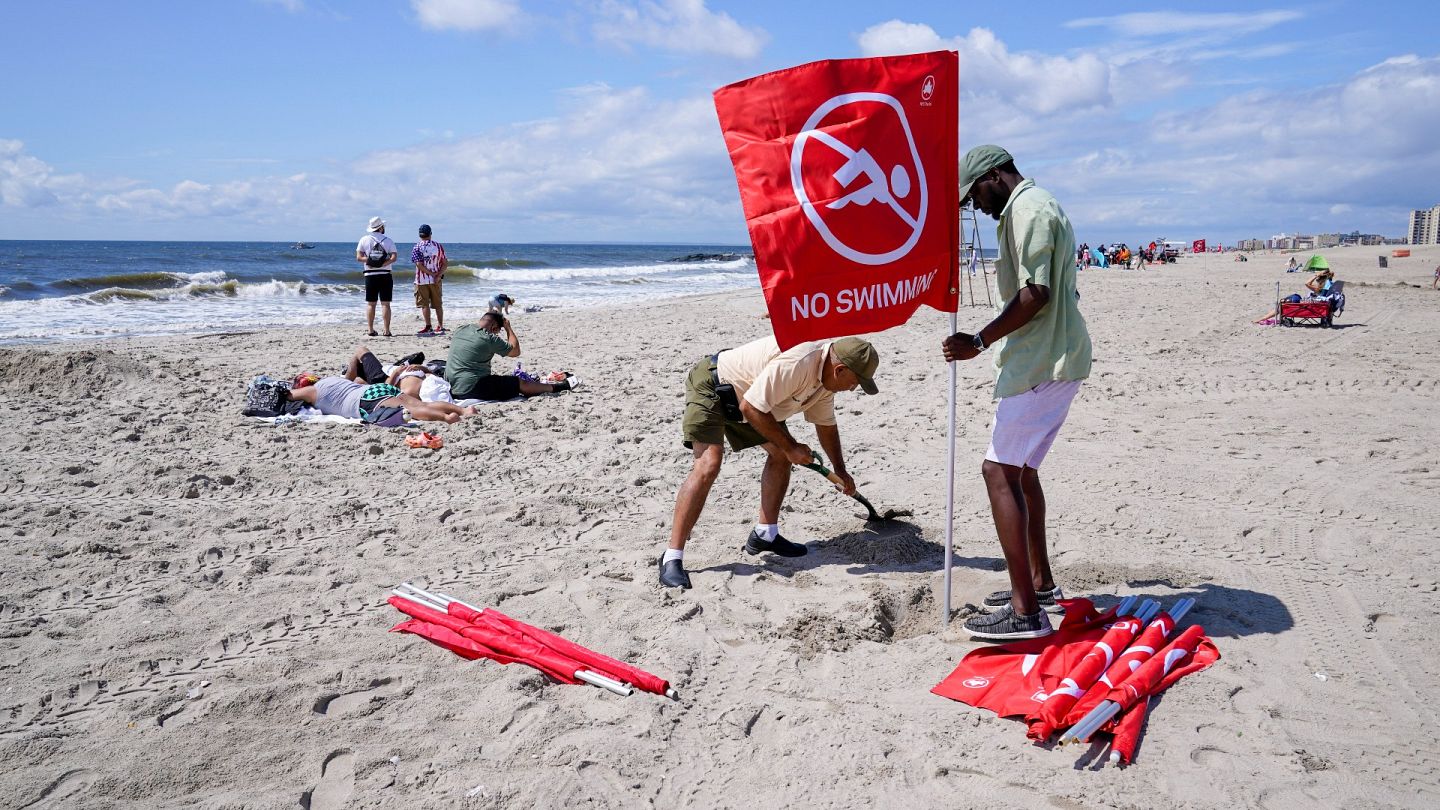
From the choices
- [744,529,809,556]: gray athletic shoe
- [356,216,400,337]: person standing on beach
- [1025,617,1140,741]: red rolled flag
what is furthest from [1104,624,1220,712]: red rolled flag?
[356,216,400,337]: person standing on beach

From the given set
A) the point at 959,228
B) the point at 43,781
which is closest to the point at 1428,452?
the point at 959,228

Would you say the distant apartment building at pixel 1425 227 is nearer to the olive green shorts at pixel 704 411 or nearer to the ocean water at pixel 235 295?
the ocean water at pixel 235 295

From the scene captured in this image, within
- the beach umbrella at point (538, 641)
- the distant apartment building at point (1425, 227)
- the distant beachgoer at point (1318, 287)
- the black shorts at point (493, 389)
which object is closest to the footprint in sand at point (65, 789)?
the beach umbrella at point (538, 641)

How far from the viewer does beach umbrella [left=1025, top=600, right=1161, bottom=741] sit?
2781 mm

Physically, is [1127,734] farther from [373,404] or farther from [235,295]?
[235,295]

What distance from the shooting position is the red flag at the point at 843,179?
321cm

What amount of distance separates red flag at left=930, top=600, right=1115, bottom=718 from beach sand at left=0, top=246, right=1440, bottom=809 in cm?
8

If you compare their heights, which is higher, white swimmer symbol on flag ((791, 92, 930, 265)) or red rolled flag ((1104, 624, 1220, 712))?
white swimmer symbol on flag ((791, 92, 930, 265))

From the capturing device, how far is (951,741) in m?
2.80

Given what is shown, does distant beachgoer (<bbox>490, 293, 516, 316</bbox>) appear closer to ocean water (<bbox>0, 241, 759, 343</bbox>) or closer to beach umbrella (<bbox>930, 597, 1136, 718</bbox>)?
beach umbrella (<bbox>930, 597, 1136, 718</bbox>)

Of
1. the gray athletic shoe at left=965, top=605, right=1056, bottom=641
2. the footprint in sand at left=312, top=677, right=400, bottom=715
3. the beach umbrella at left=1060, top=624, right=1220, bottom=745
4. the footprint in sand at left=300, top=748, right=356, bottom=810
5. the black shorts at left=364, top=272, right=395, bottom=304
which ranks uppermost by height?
the black shorts at left=364, top=272, right=395, bottom=304

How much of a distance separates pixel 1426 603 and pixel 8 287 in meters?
25.3

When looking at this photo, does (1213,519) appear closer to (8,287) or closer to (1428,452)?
(1428,452)

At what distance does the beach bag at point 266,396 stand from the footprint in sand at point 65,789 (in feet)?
17.0
